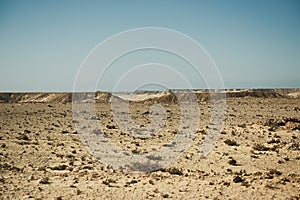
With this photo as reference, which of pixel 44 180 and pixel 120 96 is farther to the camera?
pixel 120 96

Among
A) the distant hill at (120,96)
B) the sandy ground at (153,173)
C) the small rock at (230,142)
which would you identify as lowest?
the sandy ground at (153,173)

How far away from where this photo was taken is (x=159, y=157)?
1575 cm

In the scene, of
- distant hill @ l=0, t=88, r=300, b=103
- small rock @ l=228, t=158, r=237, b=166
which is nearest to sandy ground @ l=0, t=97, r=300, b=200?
small rock @ l=228, t=158, r=237, b=166

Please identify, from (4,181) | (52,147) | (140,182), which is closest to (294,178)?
(140,182)

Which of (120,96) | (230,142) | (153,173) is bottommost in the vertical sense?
(153,173)

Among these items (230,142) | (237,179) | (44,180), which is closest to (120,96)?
(230,142)

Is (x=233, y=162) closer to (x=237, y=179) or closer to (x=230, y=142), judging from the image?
(x=237, y=179)

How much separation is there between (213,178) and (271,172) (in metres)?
2.20

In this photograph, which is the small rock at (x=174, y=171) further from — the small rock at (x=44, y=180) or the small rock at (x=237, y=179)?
the small rock at (x=44, y=180)

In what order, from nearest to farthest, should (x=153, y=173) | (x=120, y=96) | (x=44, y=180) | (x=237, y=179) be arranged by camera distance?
(x=44, y=180) → (x=237, y=179) → (x=153, y=173) → (x=120, y=96)

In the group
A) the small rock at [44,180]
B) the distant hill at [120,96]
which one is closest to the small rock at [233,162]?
the small rock at [44,180]

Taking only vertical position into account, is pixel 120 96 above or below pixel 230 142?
above

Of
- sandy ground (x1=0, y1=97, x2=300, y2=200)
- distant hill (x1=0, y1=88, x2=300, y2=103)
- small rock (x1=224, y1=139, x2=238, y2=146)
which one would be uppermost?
distant hill (x1=0, y1=88, x2=300, y2=103)

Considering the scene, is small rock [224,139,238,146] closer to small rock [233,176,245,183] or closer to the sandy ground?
the sandy ground
